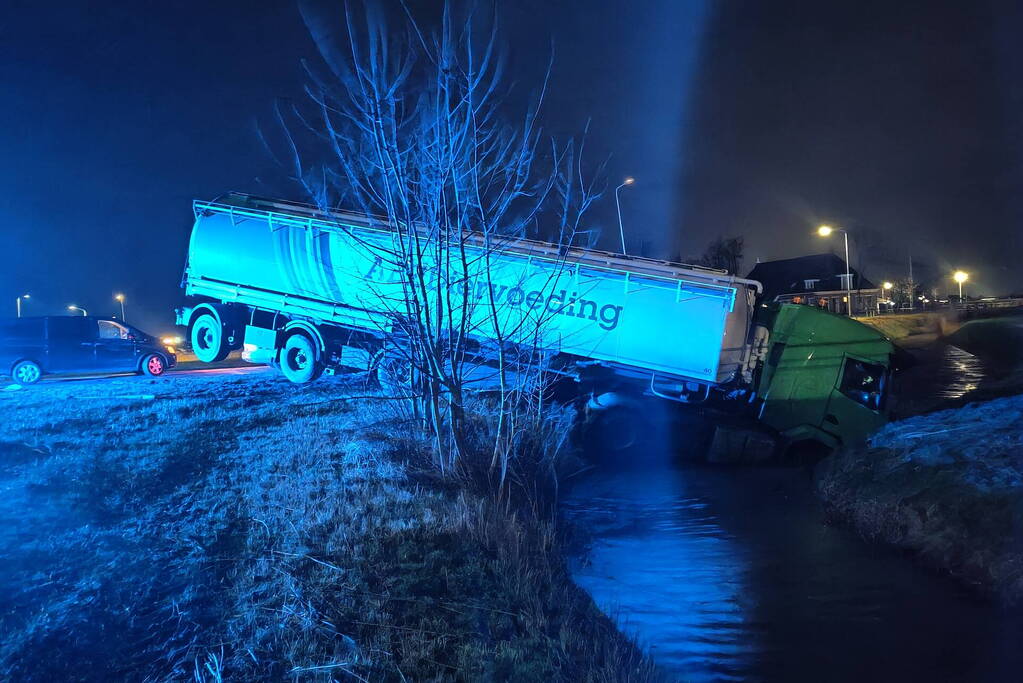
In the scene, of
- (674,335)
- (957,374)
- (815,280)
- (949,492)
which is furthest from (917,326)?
(949,492)

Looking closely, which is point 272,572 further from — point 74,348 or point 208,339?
point 74,348

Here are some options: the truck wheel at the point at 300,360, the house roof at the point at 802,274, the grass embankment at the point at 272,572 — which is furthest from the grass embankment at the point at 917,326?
the grass embankment at the point at 272,572

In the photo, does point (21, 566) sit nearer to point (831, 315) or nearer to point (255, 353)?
point (255, 353)

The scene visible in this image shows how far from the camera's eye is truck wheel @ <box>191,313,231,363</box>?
15398 mm

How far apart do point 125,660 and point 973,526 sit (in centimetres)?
729

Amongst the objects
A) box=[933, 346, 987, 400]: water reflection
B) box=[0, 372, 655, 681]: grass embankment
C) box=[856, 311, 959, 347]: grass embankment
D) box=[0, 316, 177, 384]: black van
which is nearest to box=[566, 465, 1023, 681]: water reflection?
box=[0, 372, 655, 681]: grass embankment

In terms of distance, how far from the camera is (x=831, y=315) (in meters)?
12.9

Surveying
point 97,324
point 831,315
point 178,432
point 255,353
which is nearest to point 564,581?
point 178,432

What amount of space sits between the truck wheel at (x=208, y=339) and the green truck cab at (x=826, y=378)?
11.8 metres

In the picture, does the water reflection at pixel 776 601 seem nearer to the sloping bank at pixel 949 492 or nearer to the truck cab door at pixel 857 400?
the sloping bank at pixel 949 492

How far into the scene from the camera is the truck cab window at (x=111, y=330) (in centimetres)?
1694

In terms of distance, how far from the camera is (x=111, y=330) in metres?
17.1

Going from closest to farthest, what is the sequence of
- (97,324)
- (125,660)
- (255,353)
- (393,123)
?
(125,660) < (393,123) < (255,353) < (97,324)

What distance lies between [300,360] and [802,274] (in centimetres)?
6214
